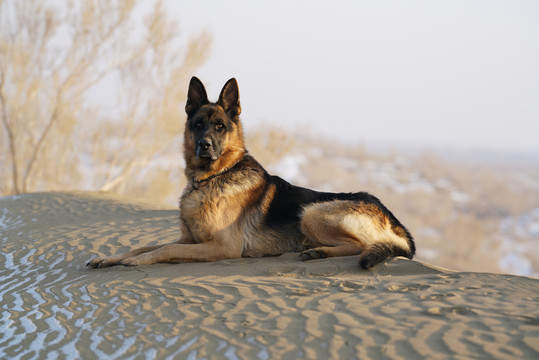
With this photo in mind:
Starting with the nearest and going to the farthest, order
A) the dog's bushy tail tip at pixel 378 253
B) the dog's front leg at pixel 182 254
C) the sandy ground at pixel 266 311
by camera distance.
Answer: the sandy ground at pixel 266 311 → the dog's bushy tail tip at pixel 378 253 → the dog's front leg at pixel 182 254

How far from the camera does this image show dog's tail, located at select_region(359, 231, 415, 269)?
4.73m

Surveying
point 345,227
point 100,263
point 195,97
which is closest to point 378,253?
point 345,227

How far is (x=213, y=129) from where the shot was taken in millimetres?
5434

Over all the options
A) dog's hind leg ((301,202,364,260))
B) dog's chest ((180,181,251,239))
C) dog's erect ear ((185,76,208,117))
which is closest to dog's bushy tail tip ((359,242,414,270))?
dog's hind leg ((301,202,364,260))

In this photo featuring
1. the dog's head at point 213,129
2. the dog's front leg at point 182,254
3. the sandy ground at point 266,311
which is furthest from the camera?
the dog's head at point 213,129

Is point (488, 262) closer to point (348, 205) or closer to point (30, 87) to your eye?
point (30, 87)

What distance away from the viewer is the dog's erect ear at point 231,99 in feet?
18.2

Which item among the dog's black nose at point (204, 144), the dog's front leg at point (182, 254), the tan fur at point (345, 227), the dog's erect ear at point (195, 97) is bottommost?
the dog's front leg at point (182, 254)

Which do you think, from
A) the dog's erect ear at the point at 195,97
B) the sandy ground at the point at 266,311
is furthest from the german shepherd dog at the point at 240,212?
the sandy ground at the point at 266,311

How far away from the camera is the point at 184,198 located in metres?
5.41

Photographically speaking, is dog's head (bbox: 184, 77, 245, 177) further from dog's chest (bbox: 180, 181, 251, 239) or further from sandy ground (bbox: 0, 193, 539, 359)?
sandy ground (bbox: 0, 193, 539, 359)

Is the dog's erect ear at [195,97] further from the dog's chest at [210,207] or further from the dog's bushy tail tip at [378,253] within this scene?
the dog's bushy tail tip at [378,253]

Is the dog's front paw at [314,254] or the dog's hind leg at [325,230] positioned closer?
the dog's front paw at [314,254]

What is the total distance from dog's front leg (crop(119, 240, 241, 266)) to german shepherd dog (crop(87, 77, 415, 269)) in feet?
0.03
